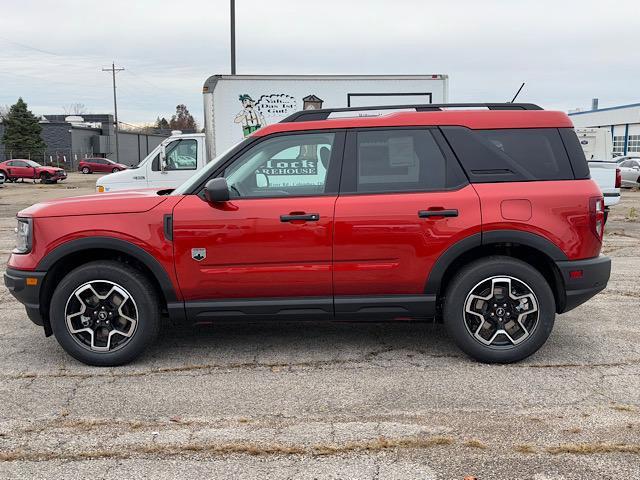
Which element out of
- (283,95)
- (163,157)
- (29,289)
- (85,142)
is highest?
(85,142)

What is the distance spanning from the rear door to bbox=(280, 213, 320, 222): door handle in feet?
0.52

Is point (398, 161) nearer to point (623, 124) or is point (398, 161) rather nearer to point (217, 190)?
point (217, 190)

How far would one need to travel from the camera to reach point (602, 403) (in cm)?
393

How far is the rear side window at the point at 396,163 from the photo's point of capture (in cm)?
461

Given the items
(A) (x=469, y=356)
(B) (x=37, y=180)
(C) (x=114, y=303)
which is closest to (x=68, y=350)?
(C) (x=114, y=303)

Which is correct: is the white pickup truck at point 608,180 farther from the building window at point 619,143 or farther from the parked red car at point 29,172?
the building window at point 619,143

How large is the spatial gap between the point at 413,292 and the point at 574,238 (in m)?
1.23

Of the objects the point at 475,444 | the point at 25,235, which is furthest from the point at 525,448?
the point at 25,235

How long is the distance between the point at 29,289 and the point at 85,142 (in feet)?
225

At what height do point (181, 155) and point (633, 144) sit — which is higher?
point (633, 144)

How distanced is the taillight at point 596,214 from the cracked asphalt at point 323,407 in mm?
1016

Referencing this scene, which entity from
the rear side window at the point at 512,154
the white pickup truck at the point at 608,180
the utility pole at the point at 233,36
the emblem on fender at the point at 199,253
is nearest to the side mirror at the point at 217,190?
the emblem on fender at the point at 199,253

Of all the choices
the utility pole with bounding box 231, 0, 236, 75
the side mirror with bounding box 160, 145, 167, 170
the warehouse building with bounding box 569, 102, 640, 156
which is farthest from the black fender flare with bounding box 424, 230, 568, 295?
the warehouse building with bounding box 569, 102, 640, 156

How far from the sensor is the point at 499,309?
461 centimetres
